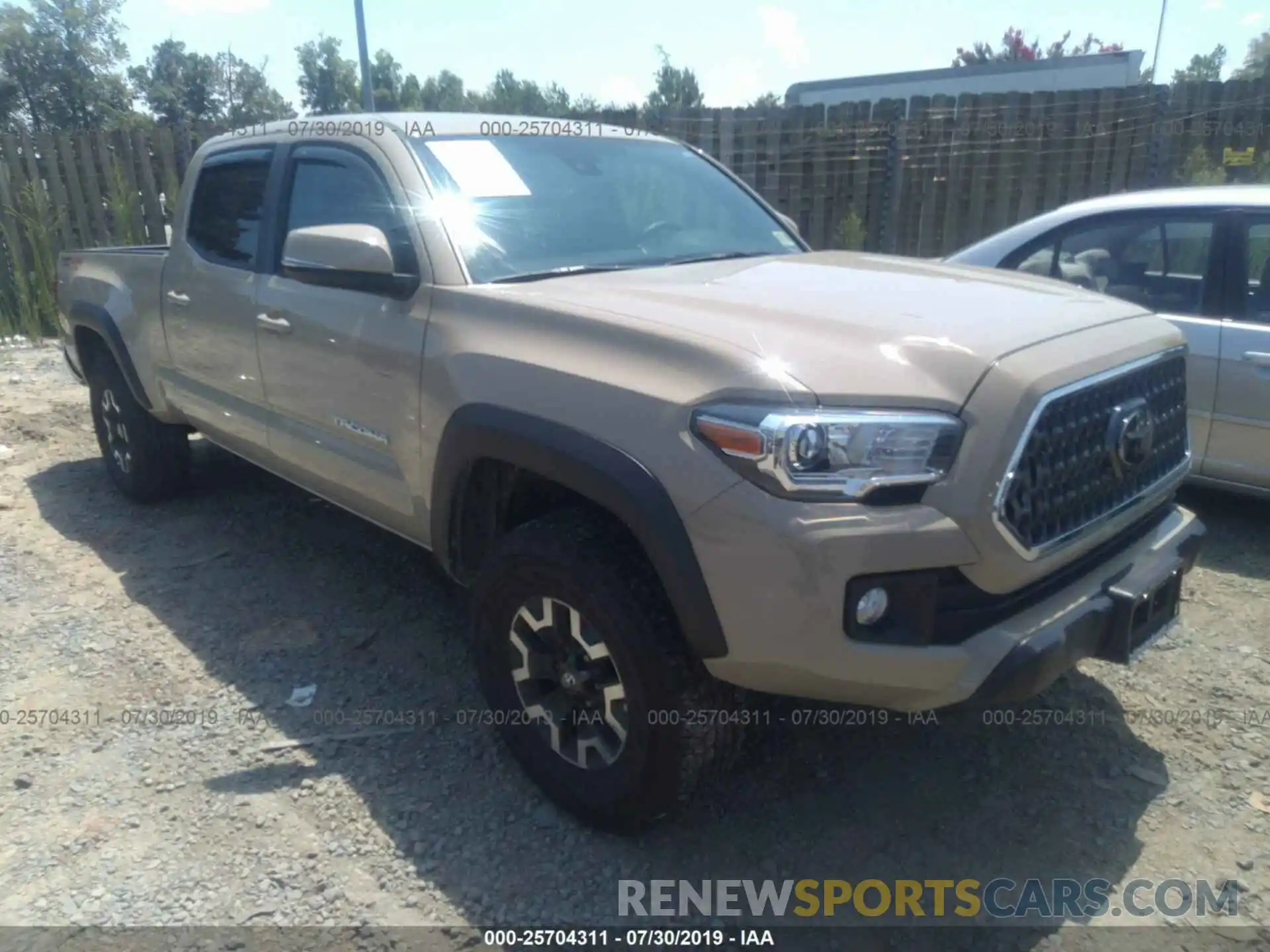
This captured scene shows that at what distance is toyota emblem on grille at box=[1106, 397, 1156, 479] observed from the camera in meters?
2.47

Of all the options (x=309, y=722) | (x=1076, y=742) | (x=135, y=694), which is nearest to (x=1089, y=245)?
(x=1076, y=742)

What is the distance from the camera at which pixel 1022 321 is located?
98.2 inches

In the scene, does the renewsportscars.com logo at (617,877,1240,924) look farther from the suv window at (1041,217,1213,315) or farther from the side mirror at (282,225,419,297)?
the suv window at (1041,217,1213,315)

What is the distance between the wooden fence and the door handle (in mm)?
6158

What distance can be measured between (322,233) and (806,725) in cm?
221

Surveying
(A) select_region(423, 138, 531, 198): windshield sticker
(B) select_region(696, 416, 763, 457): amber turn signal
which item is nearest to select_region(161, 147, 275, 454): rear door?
(A) select_region(423, 138, 531, 198): windshield sticker

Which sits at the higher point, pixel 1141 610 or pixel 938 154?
pixel 938 154

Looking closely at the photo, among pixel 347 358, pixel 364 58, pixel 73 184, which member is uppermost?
pixel 364 58

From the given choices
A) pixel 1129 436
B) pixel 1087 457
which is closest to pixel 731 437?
pixel 1087 457

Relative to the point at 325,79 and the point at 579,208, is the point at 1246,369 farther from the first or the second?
the point at 325,79

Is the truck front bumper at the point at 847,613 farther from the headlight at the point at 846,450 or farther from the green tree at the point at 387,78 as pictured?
the green tree at the point at 387,78

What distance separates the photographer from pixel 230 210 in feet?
14.1

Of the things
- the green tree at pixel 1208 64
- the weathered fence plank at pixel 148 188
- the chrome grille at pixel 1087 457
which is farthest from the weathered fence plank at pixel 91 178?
the green tree at pixel 1208 64

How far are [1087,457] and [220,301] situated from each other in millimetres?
3427
